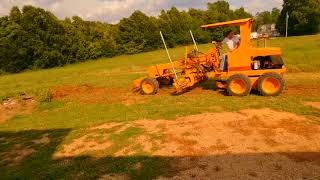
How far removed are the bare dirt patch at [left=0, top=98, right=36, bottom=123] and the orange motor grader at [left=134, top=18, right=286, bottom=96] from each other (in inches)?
262

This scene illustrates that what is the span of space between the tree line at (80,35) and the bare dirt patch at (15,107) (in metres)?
29.4

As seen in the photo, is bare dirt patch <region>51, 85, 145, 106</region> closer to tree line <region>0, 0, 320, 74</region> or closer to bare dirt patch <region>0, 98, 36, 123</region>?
bare dirt patch <region>0, 98, 36, 123</region>

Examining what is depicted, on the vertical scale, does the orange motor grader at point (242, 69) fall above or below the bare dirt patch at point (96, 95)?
above

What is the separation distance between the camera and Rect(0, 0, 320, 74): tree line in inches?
1775

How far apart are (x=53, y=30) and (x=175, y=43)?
24.5 meters

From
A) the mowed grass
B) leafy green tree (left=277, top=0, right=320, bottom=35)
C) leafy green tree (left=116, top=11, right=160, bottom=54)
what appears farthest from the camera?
leafy green tree (left=277, top=0, right=320, bottom=35)

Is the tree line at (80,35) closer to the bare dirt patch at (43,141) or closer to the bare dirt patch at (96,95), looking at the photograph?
the bare dirt patch at (96,95)

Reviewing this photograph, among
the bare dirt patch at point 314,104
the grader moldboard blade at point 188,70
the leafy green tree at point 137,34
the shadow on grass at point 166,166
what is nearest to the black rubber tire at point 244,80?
the grader moldboard blade at point 188,70

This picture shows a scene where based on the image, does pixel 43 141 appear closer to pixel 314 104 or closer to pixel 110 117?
pixel 110 117

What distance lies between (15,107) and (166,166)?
11.0m

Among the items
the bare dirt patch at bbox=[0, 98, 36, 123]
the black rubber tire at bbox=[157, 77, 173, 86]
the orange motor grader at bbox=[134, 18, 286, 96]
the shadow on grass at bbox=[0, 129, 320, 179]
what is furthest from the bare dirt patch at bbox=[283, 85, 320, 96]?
the bare dirt patch at bbox=[0, 98, 36, 123]

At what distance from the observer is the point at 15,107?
16.8 meters

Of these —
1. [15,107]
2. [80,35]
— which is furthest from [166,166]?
[80,35]

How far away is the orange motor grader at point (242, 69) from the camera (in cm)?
1391
